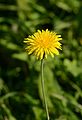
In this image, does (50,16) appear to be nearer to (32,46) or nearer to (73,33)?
(73,33)

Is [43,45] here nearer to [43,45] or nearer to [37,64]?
[43,45]

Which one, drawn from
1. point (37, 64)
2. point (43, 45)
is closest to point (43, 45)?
point (43, 45)

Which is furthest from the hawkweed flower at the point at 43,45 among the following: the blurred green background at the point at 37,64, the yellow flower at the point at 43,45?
the blurred green background at the point at 37,64

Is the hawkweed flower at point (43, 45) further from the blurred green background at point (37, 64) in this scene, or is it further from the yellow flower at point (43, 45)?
the blurred green background at point (37, 64)

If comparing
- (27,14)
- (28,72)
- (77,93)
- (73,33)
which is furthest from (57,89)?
(27,14)

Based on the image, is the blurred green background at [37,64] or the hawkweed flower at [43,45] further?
the blurred green background at [37,64]

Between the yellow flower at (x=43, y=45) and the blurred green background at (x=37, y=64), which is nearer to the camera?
the yellow flower at (x=43, y=45)
